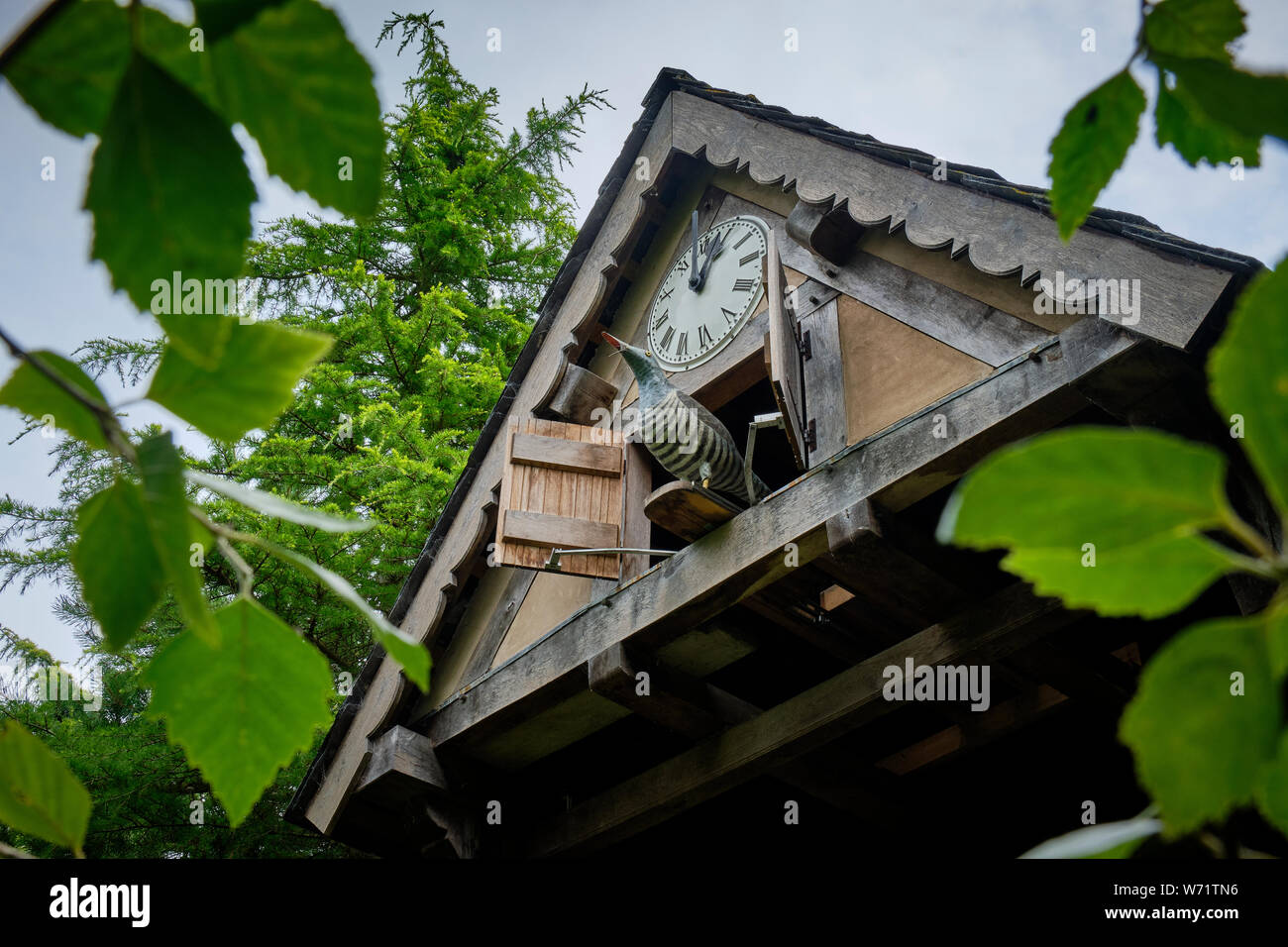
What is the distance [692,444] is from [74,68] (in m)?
3.96

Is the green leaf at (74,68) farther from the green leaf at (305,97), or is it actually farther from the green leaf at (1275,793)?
the green leaf at (1275,793)

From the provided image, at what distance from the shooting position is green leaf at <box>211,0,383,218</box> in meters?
0.47

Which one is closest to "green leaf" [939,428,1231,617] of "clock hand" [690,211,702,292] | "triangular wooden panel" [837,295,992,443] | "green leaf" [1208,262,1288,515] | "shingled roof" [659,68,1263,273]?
"green leaf" [1208,262,1288,515]

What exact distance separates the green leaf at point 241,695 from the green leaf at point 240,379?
9cm

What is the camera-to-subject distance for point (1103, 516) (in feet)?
1.19

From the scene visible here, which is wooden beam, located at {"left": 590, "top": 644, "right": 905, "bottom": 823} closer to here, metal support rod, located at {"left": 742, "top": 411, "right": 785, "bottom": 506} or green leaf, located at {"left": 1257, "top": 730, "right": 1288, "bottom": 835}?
metal support rod, located at {"left": 742, "top": 411, "right": 785, "bottom": 506}

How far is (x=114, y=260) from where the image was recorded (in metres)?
0.47

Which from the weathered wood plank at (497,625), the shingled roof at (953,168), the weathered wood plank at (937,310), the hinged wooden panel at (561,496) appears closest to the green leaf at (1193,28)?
the shingled roof at (953,168)

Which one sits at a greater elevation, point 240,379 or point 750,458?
point 750,458

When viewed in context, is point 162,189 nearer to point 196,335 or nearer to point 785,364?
point 196,335

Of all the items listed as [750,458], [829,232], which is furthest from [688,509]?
[829,232]
